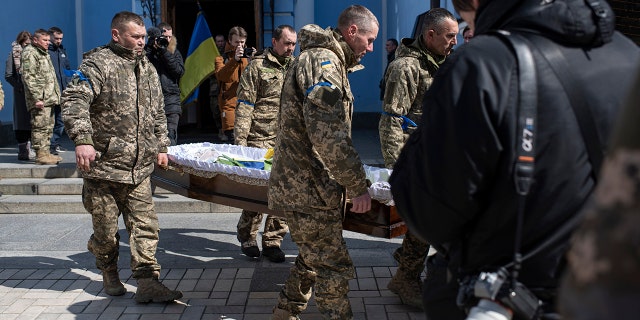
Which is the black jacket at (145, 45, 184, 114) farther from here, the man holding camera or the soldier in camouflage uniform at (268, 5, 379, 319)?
the soldier in camouflage uniform at (268, 5, 379, 319)

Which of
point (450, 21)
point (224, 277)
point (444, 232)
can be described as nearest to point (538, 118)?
point (444, 232)

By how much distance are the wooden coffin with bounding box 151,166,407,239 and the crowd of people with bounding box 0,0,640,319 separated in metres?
0.17

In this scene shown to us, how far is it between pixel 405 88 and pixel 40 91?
692 cm

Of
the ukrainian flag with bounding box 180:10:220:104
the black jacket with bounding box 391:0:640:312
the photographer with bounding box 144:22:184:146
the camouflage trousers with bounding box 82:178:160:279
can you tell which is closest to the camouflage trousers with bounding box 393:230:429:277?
the camouflage trousers with bounding box 82:178:160:279

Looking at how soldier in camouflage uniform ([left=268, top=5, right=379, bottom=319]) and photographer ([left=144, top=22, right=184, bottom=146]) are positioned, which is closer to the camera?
soldier in camouflage uniform ([left=268, top=5, right=379, bottom=319])

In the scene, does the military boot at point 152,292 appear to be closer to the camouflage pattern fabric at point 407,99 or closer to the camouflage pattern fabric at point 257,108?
the camouflage pattern fabric at point 257,108

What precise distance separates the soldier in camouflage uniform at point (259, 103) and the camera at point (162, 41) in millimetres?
2122

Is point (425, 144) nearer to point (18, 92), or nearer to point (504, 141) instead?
point (504, 141)

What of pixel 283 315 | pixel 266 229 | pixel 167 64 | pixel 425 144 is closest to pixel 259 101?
pixel 266 229

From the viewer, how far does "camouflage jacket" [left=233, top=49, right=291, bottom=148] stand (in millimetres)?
5973

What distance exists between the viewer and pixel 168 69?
320 inches

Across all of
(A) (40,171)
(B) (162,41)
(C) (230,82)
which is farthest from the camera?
(A) (40,171)

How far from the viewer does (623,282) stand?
777 mm

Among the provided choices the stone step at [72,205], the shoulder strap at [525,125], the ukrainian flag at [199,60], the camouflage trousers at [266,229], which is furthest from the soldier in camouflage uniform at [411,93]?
the ukrainian flag at [199,60]
